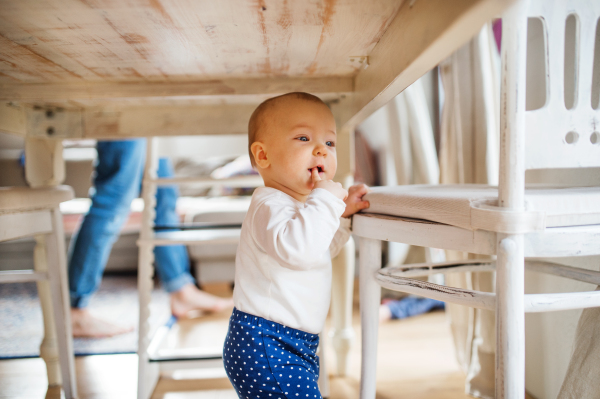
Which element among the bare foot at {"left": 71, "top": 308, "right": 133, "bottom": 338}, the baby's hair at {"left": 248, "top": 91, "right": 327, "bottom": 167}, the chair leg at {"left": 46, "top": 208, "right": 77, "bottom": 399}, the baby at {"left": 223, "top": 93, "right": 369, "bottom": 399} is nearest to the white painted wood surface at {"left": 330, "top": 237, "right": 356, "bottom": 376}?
the baby at {"left": 223, "top": 93, "right": 369, "bottom": 399}

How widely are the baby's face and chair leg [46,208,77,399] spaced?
24.3 inches

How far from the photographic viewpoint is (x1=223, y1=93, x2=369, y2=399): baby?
2.21ft

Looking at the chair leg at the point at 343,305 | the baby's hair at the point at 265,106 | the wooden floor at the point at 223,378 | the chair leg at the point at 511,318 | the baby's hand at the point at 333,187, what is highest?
the baby's hair at the point at 265,106

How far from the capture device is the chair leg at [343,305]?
1.15 metres

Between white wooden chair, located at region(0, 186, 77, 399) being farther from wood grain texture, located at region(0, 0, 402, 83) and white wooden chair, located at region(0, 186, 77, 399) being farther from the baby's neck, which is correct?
the baby's neck

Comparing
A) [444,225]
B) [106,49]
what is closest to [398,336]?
[444,225]

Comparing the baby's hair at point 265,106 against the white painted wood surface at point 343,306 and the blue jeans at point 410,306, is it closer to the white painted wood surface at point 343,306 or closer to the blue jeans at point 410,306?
the white painted wood surface at point 343,306

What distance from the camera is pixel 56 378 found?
45.5 inches

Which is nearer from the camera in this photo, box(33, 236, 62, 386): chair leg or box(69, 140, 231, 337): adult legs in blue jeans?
box(33, 236, 62, 386): chair leg

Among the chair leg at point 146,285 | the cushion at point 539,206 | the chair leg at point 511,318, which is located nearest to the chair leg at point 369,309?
the cushion at point 539,206

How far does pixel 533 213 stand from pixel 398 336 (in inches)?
44.2

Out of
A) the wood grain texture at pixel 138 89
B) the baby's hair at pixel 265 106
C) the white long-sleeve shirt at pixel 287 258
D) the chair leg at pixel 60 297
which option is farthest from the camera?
the chair leg at pixel 60 297

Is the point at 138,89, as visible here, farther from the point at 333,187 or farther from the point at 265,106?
the point at 333,187

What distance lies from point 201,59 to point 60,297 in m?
0.70
